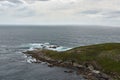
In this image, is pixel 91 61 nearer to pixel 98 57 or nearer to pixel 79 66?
pixel 98 57

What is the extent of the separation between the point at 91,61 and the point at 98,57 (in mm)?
4493

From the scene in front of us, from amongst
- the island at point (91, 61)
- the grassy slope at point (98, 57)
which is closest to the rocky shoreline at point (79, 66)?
the island at point (91, 61)

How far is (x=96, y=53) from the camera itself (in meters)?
100

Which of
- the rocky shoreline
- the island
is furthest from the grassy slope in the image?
the rocky shoreline

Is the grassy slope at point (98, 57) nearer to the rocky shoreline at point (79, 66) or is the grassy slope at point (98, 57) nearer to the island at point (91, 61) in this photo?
the island at point (91, 61)

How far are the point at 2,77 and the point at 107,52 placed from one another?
51172 mm

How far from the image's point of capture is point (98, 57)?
9494cm

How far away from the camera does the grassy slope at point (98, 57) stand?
278ft

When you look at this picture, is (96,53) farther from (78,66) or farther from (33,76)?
(33,76)

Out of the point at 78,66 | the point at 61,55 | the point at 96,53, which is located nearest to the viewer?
the point at 78,66

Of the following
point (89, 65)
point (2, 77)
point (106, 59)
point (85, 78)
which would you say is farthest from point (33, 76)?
point (106, 59)

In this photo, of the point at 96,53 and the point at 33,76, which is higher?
the point at 96,53

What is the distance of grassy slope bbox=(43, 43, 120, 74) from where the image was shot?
→ 84625mm

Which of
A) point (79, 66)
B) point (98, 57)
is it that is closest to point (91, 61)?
point (98, 57)
